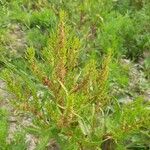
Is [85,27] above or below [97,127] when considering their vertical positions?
above

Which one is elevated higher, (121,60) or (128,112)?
(121,60)

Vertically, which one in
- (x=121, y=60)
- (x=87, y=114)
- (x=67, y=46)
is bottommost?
(x=87, y=114)

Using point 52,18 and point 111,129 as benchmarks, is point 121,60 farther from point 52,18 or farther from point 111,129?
point 111,129

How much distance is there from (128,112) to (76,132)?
429mm

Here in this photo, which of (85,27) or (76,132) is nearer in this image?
(76,132)

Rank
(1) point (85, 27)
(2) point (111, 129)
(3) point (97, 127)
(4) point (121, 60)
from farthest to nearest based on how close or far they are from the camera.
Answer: (1) point (85, 27)
(4) point (121, 60)
(3) point (97, 127)
(2) point (111, 129)

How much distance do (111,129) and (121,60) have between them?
57.5 inches

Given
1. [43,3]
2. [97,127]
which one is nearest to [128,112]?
[97,127]

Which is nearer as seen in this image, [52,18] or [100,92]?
[100,92]

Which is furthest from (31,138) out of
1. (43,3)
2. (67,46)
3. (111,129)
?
(43,3)

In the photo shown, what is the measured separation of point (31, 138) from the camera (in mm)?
3023

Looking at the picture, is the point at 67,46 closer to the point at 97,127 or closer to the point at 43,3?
the point at 97,127

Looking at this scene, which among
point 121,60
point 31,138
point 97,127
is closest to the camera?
point 97,127

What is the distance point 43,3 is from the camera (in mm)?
4516
